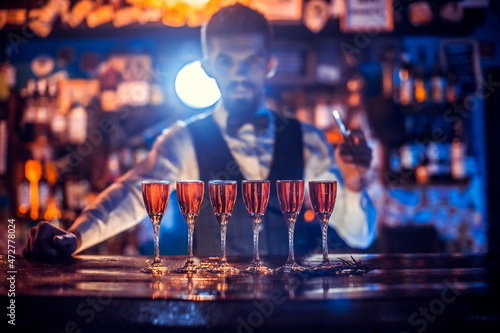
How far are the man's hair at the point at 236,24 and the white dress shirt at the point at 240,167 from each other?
0.37 m

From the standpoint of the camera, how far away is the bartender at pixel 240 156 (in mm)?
1933

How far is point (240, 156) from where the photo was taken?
2330mm

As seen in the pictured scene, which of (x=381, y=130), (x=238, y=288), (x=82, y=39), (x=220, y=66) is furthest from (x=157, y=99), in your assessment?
(x=238, y=288)

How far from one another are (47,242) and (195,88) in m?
2.96

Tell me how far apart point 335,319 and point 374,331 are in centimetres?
11

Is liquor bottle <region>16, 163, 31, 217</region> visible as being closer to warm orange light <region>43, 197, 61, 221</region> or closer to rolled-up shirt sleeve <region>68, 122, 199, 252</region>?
warm orange light <region>43, 197, 61, 221</region>

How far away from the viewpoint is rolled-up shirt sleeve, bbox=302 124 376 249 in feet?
6.23

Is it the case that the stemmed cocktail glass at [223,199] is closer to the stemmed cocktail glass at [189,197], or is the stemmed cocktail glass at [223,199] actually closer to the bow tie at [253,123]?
the stemmed cocktail glass at [189,197]

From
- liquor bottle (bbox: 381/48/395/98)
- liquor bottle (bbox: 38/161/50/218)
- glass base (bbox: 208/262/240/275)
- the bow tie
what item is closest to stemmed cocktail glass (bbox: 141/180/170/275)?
glass base (bbox: 208/262/240/275)

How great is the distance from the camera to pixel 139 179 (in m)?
2.00

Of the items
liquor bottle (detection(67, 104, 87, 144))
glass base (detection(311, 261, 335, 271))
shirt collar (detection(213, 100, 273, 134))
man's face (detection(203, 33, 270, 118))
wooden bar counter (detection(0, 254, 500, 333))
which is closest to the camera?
wooden bar counter (detection(0, 254, 500, 333))

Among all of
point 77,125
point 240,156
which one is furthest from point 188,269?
point 77,125

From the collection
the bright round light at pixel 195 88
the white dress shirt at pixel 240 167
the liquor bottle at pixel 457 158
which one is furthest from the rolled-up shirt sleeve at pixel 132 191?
the liquor bottle at pixel 457 158

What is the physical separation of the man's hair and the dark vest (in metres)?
0.40
